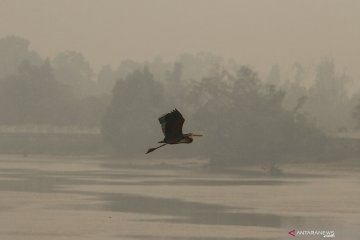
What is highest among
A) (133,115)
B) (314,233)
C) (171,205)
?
(133,115)

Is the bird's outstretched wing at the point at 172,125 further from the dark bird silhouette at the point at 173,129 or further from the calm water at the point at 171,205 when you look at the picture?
the calm water at the point at 171,205

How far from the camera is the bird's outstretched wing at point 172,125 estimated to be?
99.8ft

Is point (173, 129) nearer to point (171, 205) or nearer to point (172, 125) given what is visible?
point (172, 125)

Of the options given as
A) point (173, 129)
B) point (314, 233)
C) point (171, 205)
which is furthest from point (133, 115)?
point (173, 129)

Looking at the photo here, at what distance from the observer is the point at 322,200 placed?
3691 inches

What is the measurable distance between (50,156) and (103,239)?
120m

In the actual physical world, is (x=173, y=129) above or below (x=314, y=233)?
below

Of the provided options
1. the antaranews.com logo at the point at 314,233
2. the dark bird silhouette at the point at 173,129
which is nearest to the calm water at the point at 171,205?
the antaranews.com logo at the point at 314,233

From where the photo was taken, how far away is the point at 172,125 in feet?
101

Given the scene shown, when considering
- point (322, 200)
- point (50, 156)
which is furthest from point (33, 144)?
point (322, 200)

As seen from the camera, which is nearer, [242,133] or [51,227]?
[51,227]

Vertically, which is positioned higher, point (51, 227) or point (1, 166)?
point (1, 166)

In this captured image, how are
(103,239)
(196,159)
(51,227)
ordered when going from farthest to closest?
(196,159), (51,227), (103,239)

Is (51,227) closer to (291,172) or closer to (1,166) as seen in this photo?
(291,172)
